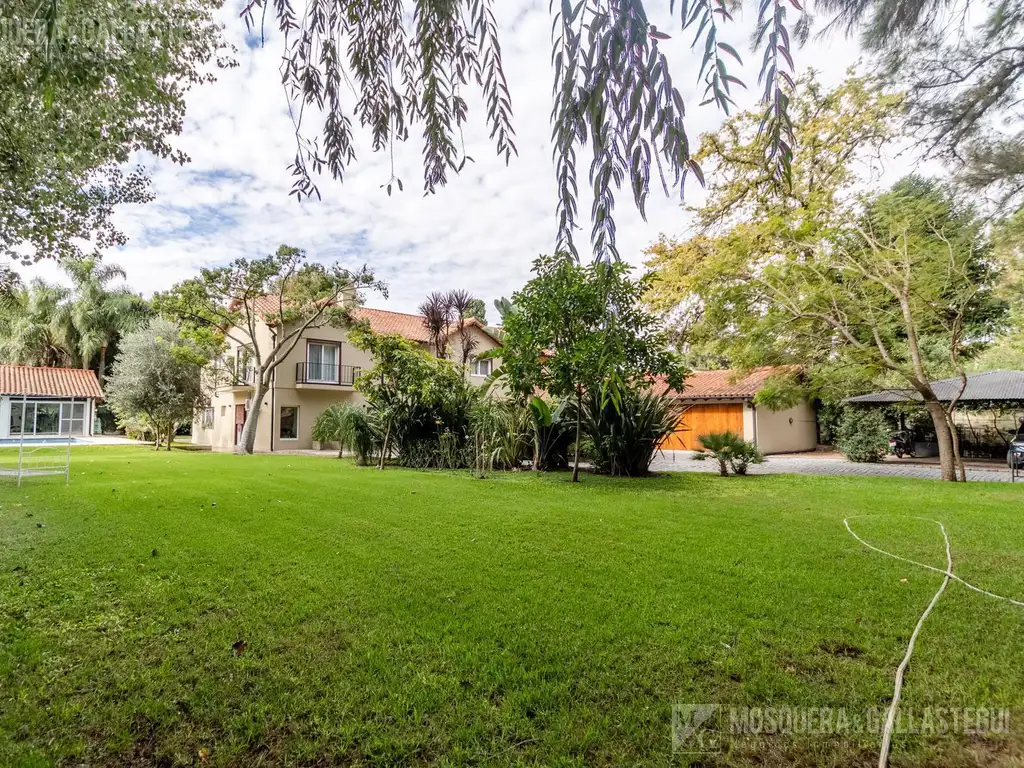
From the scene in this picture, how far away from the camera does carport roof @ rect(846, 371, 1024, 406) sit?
1609 cm

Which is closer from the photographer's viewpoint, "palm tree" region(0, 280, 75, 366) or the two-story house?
the two-story house

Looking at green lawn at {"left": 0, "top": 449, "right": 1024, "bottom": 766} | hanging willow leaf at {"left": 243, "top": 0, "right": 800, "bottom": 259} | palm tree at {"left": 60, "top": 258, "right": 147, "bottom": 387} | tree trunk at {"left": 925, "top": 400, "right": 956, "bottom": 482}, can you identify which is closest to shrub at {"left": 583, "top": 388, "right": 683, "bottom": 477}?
green lawn at {"left": 0, "top": 449, "right": 1024, "bottom": 766}

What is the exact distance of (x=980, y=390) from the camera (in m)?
16.8

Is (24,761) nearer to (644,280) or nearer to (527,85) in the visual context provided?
(527,85)

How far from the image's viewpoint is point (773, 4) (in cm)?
192

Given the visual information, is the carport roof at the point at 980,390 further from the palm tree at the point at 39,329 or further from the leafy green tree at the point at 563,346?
the palm tree at the point at 39,329

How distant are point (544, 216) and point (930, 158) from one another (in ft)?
11.6

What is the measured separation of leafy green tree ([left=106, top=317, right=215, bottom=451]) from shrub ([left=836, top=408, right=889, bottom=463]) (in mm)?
25283

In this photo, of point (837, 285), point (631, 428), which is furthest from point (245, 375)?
point (837, 285)

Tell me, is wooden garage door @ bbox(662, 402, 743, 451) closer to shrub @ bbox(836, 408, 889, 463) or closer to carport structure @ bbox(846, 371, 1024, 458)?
shrub @ bbox(836, 408, 889, 463)

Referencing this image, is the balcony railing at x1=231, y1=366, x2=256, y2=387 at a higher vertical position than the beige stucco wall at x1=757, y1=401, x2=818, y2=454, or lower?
higher

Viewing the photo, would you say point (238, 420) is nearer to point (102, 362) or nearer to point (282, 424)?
point (282, 424)

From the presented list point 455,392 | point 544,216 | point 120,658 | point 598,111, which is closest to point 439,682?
point 120,658

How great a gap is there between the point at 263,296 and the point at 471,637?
20.8 metres
